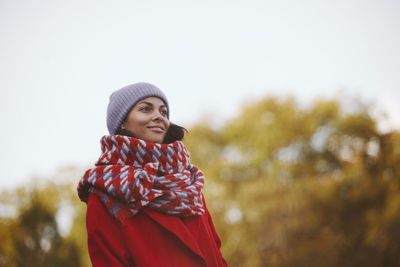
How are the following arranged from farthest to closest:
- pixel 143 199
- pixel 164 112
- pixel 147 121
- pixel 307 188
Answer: pixel 307 188 < pixel 164 112 < pixel 147 121 < pixel 143 199

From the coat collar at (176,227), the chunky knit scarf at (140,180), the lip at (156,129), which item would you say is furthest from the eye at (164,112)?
the coat collar at (176,227)

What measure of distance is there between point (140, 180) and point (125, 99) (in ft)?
2.12

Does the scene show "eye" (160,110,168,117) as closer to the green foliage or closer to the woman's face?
the woman's face

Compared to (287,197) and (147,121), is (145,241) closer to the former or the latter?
(147,121)

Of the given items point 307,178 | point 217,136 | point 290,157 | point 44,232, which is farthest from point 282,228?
point 44,232

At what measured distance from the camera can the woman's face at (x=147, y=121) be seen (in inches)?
92.0

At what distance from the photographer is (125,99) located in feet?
7.90

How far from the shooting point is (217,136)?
2145 centimetres

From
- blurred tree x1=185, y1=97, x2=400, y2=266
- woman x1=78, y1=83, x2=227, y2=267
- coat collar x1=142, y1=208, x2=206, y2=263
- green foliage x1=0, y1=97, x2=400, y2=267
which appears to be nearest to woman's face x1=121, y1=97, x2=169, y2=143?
woman x1=78, y1=83, x2=227, y2=267

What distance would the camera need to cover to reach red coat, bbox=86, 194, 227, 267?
73.9 inches

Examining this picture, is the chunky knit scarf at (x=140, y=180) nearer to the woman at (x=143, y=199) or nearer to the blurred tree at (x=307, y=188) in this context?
the woman at (x=143, y=199)

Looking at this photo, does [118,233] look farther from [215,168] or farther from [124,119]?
[215,168]

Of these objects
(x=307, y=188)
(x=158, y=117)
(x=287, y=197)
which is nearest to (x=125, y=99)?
(x=158, y=117)

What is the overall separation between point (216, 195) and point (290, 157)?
419 centimetres
